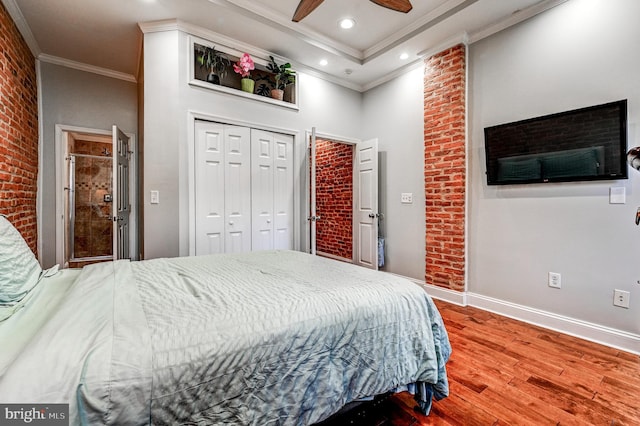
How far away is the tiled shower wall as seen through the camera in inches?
218

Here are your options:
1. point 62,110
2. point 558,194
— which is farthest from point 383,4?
point 62,110

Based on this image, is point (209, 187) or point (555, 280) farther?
point (209, 187)

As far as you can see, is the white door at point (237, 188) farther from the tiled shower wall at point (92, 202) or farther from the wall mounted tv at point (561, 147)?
the tiled shower wall at point (92, 202)

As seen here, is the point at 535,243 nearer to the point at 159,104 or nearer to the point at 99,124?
the point at 159,104

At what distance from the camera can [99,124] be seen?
12.2 feet

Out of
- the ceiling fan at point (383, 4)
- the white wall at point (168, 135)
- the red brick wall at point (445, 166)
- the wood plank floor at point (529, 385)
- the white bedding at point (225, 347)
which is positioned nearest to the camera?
the white bedding at point (225, 347)

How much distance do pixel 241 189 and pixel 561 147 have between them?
10.3ft

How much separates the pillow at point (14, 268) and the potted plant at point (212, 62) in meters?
2.33

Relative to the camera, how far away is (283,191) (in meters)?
3.70

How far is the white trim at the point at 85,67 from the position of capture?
3.44m

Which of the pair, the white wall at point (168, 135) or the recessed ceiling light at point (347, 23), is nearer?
the white wall at point (168, 135)

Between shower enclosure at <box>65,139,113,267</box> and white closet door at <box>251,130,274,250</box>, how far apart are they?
12.3 ft

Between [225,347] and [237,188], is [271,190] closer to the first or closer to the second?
[237,188]

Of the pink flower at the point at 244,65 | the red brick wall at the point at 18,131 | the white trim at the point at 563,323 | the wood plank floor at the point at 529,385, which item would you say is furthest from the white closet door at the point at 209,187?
the white trim at the point at 563,323
